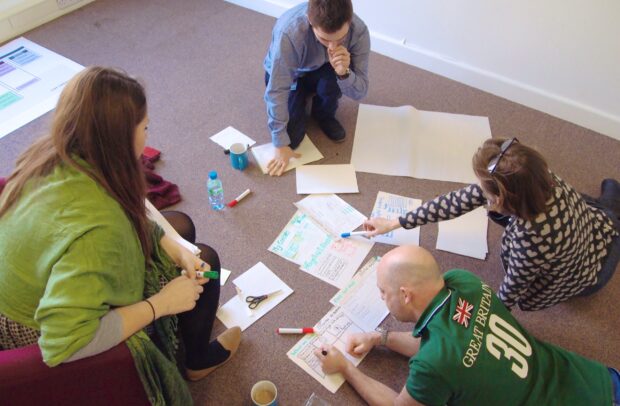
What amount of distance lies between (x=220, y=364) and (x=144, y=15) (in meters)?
2.58

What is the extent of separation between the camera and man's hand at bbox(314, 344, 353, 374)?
152 cm

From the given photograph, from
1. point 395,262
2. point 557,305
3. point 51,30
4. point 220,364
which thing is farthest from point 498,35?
point 51,30

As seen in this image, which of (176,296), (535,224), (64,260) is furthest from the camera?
(535,224)

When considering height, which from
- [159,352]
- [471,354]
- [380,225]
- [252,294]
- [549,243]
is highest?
[549,243]

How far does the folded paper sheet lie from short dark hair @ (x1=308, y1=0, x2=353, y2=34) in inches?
27.7

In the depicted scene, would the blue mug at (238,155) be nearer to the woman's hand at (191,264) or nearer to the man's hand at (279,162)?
the man's hand at (279,162)

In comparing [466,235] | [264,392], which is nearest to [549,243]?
[466,235]

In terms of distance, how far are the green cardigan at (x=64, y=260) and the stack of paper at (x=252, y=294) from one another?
603 mm

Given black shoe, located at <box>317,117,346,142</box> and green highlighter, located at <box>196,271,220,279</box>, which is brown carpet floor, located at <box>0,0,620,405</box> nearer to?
black shoe, located at <box>317,117,346,142</box>

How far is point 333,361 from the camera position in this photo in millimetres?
1515

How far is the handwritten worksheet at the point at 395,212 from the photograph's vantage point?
1.94 metres

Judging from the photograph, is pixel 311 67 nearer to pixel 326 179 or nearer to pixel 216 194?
pixel 326 179

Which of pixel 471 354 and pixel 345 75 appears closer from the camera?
pixel 471 354

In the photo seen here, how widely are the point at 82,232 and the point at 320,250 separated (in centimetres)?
108
